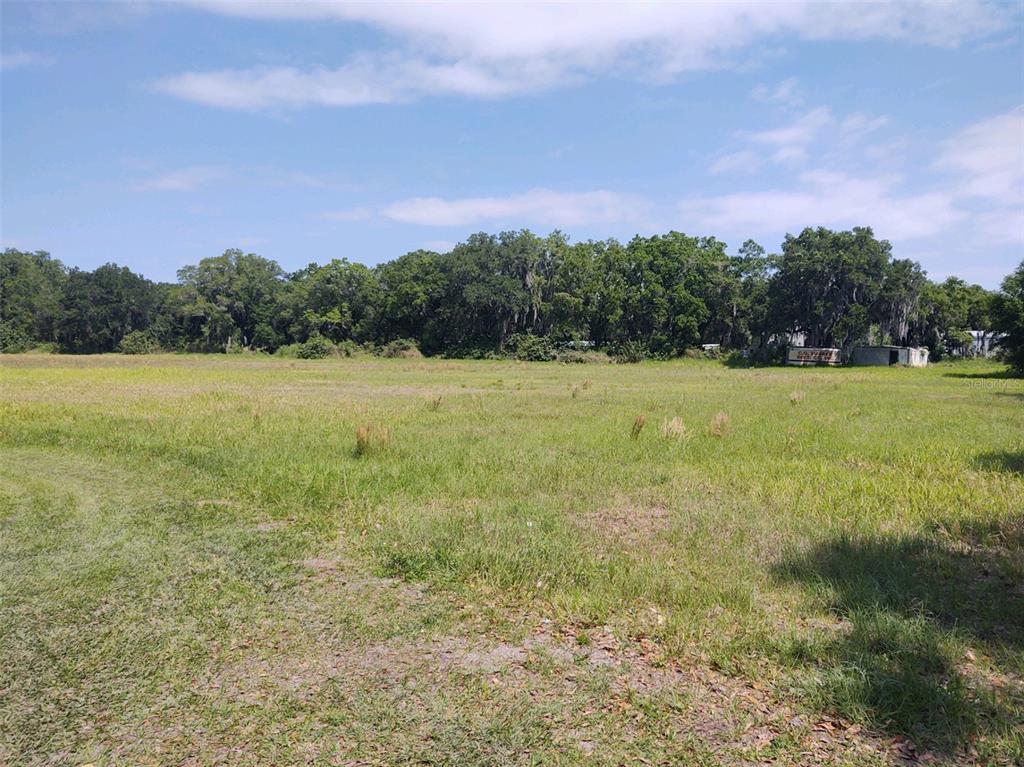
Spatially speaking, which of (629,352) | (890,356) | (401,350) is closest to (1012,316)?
(890,356)

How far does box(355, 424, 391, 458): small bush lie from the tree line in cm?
5935

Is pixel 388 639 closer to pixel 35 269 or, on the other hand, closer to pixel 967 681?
pixel 967 681

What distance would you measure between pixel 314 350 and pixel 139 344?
1005 inches

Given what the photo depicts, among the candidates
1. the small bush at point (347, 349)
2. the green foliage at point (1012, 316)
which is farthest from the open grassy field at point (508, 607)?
the small bush at point (347, 349)

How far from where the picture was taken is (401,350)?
77375 mm

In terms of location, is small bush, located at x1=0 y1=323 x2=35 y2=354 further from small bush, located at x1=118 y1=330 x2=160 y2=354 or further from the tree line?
small bush, located at x1=118 y1=330 x2=160 y2=354

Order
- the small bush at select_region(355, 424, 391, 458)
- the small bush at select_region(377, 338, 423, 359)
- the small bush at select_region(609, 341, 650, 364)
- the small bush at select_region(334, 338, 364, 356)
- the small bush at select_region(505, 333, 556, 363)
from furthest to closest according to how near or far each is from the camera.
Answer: the small bush at select_region(334, 338, 364, 356) < the small bush at select_region(377, 338, 423, 359) < the small bush at select_region(505, 333, 556, 363) < the small bush at select_region(609, 341, 650, 364) < the small bush at select_region(355, 424, 391, 458)

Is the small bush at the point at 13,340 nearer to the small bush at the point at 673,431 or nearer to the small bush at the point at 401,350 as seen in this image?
the small bush at the point at 401,350

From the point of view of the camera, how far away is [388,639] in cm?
524

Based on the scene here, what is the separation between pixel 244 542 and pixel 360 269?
278 ft

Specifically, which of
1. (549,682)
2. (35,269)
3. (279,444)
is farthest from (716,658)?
(35,269)

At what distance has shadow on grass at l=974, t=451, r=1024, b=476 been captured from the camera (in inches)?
449

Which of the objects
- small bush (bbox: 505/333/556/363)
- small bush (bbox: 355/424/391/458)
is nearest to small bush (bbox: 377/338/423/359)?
small bush (bbox: 505/333/556/363)

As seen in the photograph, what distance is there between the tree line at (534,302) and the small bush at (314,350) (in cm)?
102
